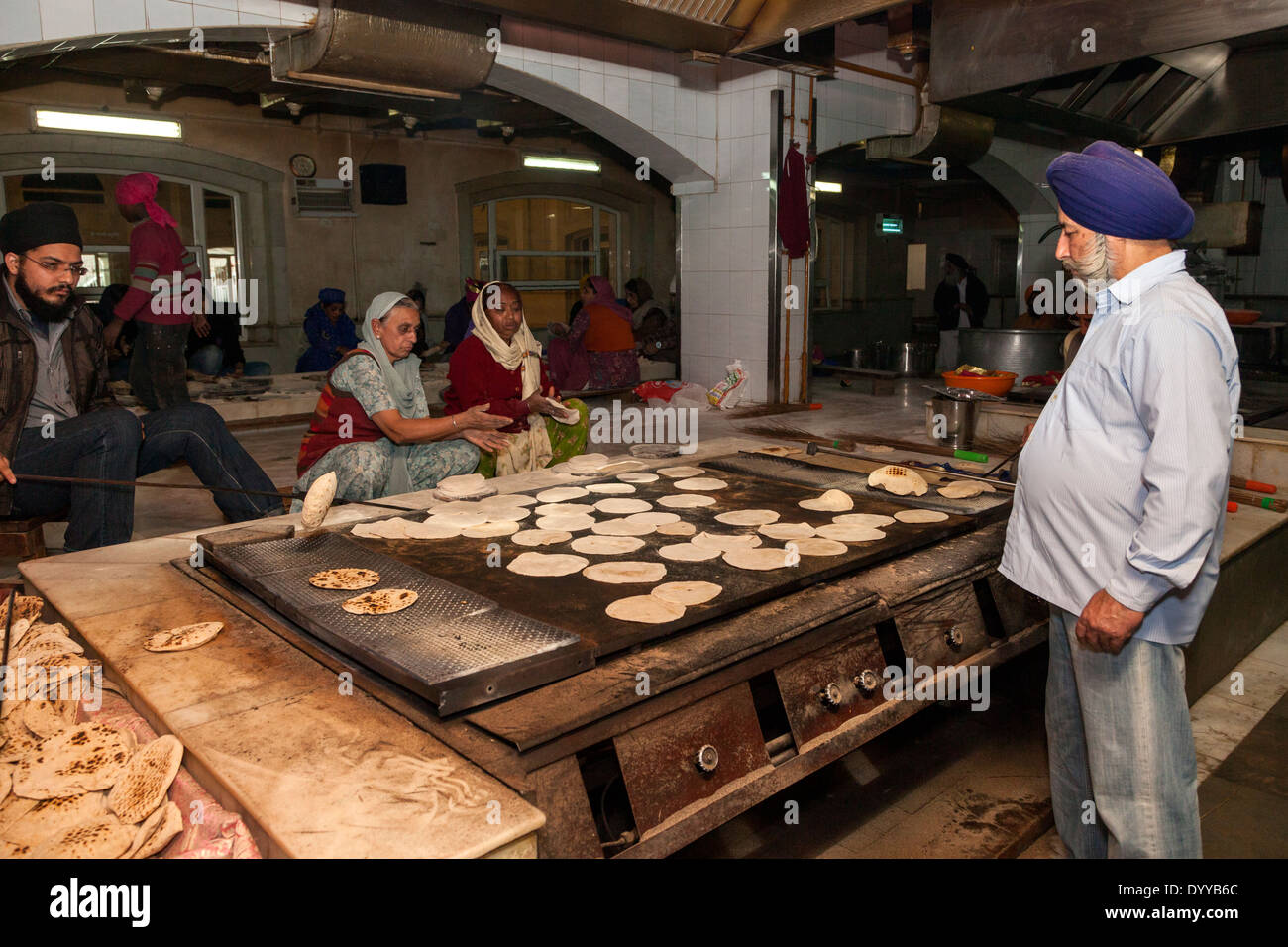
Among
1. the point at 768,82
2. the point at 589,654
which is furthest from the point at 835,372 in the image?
the point at 589,654

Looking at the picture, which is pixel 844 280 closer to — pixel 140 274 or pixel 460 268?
pixel 460 268

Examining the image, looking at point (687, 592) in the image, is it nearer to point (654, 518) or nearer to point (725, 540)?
point (725, 540)

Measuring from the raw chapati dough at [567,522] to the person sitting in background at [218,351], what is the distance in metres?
6.90

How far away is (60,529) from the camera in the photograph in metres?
4.49

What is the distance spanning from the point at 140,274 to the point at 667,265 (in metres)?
9.24

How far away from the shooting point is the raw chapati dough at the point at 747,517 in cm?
248

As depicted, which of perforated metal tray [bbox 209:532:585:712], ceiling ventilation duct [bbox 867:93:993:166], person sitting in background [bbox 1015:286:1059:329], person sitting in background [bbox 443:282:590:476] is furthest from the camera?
person sitting in background [bbox 1015:286:1059:329]

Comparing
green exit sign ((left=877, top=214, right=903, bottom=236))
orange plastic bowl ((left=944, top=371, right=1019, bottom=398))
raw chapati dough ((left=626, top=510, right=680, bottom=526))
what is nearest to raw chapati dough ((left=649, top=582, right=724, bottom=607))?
raw chapati dough ((left=626, top=510, right=680, bottom=526))

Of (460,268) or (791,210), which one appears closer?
(791,210)

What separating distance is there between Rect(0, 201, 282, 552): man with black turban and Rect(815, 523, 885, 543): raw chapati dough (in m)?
2.43

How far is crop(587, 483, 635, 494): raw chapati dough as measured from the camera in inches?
115

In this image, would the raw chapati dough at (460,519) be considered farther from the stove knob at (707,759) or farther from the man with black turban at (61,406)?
the man with black turban at (61,406)

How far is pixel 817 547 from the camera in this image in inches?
87.2

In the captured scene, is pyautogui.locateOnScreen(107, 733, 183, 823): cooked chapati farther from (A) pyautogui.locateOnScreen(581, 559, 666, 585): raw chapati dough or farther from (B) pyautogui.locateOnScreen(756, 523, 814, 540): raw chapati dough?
(B) pyautogui.locateOnScreen(756, 523, 814, 540): raw chapati dough
